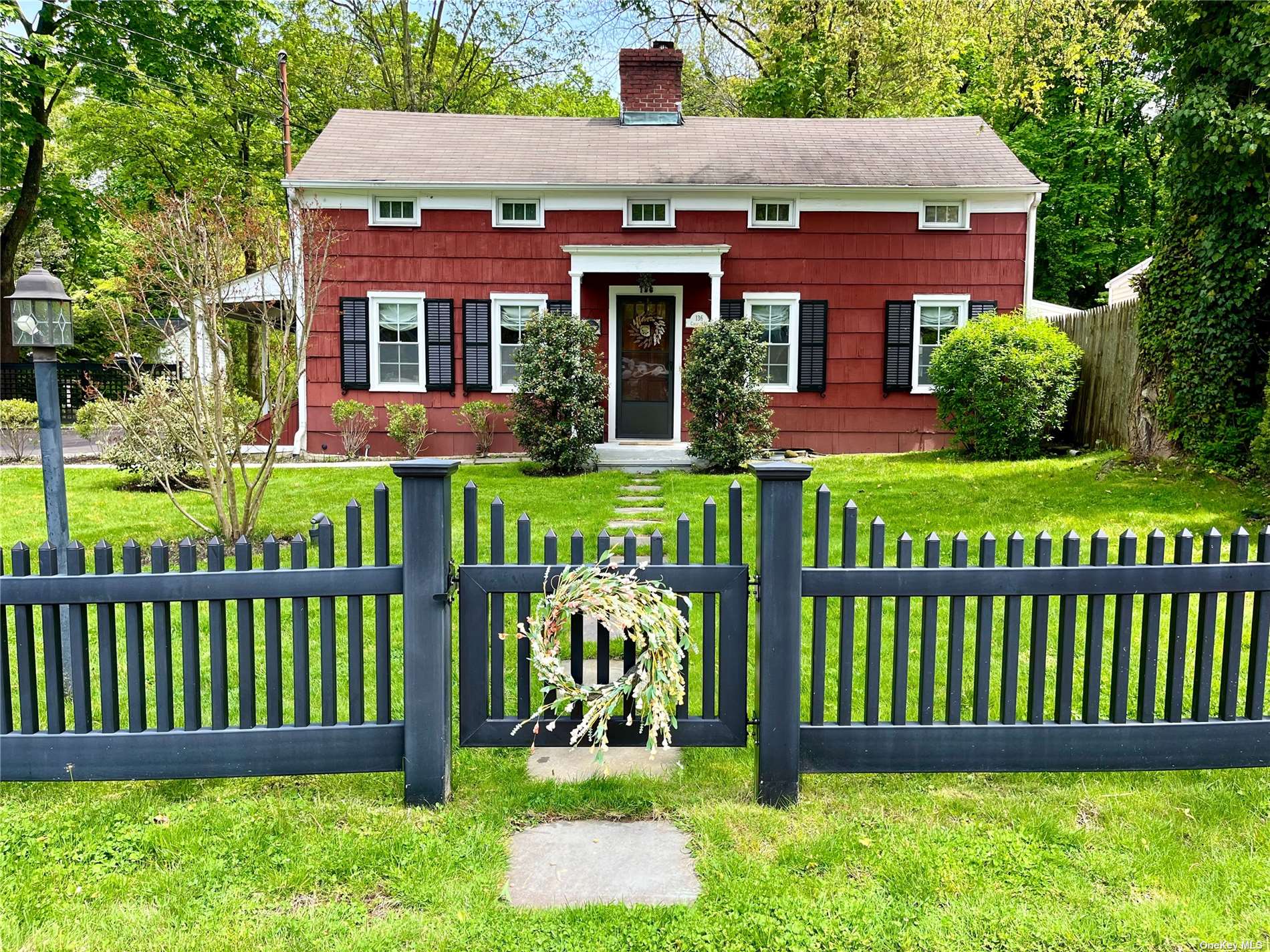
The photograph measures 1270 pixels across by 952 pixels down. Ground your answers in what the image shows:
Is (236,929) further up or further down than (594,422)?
further down

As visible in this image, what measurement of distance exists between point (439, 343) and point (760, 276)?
5.13 m

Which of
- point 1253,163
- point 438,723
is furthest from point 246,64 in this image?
point 438,723

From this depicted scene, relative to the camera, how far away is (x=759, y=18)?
2006cm

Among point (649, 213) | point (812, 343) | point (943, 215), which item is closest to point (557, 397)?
point (649, 213)

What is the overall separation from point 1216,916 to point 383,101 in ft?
→ 82.4

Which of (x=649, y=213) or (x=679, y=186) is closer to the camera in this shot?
(x=679, y=186)

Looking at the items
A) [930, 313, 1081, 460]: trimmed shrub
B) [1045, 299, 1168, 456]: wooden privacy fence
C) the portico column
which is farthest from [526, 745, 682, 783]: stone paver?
the portico column

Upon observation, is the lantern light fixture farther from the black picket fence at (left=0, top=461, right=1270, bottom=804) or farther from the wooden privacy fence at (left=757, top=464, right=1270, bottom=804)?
the wooden privacy fence at (left=757, top=464, right=1270, bottom=804)

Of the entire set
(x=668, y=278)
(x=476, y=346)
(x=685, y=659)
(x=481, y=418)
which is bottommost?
(x=685, y=659)

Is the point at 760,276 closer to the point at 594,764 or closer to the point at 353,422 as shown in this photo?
the point at 353,422

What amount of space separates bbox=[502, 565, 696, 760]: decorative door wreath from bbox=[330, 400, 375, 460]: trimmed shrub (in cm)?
1120

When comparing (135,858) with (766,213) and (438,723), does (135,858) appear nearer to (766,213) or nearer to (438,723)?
(438,723)

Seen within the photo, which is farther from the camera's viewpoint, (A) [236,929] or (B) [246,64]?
(B) [246,64]

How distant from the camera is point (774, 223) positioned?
13328 mm
